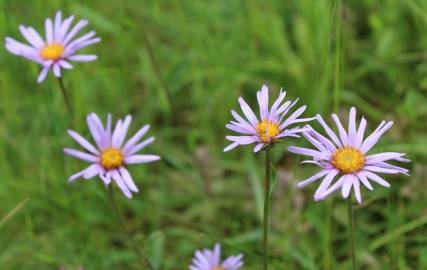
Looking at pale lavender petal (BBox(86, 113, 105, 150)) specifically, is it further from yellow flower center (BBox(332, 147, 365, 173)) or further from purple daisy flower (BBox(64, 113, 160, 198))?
yellow flower center (BBox(332, 147, 365, 173))

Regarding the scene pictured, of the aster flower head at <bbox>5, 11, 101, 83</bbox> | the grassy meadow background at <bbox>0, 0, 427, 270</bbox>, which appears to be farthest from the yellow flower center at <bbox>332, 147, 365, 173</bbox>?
the aster flower head at <bbox>5, 11, 101, 83</bbox>

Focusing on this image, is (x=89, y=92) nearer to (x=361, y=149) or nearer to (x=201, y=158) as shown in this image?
(x=201, y=158)

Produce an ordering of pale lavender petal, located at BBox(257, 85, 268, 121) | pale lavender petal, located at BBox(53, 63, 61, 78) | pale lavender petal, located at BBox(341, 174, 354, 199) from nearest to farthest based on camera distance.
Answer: pale lavender petal, located at BBox(341, 174, 354, 199)
pale lavender petal, located at BBox(257, 85, 268, 121)
pale lavender petal, located at BBox(53, 63, 61, 78)

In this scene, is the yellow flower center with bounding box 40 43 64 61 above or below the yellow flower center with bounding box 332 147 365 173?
above

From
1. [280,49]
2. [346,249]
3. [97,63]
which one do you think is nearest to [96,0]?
[97,63]

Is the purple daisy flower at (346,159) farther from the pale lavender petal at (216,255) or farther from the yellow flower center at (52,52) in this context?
the yellow flower center at (52,52)
